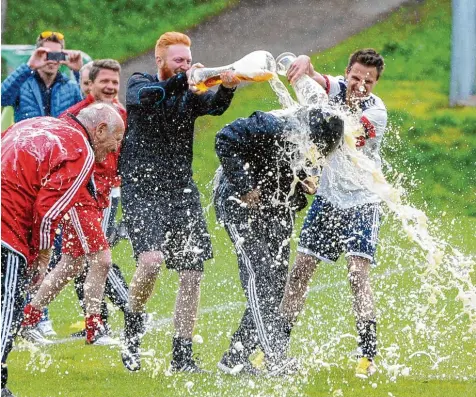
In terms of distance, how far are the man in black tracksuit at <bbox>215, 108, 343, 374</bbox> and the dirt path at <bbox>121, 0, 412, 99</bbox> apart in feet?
45.7

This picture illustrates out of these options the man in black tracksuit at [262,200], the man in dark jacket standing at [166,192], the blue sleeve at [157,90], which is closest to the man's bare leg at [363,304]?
the man in black tracksuit at [262,200]

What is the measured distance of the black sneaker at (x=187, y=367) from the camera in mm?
7211

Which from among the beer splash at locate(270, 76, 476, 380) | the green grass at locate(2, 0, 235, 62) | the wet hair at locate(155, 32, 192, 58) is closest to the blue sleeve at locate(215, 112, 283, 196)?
the beer splash at locate(270, 76, 476, 380)

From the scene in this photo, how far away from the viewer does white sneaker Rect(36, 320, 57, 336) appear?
8.51 metres

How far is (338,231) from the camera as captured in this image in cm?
747

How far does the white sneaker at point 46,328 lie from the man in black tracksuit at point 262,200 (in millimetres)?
1730

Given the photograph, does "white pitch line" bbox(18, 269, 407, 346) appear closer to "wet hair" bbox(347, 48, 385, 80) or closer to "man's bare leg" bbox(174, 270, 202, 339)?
"man's bare leg" bbox(174, 270, 202, 339)

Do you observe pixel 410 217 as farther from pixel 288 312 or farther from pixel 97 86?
pixel 97 86

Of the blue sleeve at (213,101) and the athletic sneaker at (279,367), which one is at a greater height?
the blue sleeve at (213,101)

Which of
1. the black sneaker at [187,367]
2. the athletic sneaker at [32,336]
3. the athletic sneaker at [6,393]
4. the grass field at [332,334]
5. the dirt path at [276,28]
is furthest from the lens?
the dirt path at [276,28]

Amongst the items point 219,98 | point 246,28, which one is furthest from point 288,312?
point 246,28

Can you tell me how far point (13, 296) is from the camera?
5941 mm

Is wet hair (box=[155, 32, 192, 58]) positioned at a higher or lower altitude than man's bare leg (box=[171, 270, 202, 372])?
higher

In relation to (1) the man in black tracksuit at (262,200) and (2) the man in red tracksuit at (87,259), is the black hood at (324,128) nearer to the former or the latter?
(1) the man in black tracksuit at (262,200)
